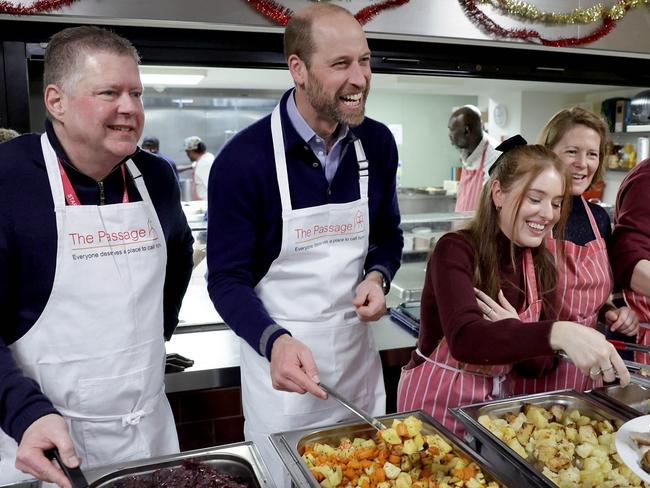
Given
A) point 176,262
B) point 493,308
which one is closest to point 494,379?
point 493,308

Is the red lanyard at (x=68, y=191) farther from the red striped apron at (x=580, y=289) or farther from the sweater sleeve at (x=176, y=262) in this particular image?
the red striped apron at (x=580, y=289)

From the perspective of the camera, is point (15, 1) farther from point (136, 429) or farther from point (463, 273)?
point (463, 273)

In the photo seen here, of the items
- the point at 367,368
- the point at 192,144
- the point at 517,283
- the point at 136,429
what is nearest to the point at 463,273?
the point at 517,283

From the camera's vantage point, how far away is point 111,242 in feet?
4.07

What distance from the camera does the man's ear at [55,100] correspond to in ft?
3.70

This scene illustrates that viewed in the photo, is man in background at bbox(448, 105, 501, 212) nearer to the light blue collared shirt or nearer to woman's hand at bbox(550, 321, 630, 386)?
the light blue collared shirt

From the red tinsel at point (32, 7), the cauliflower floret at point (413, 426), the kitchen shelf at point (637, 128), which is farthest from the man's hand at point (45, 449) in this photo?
the kitchen shelf at point (637, 128)

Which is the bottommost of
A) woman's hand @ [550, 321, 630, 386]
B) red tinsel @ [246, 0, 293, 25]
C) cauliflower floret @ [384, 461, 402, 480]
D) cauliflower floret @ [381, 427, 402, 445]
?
cauliflower floret @ [384, 461, 402, 480]

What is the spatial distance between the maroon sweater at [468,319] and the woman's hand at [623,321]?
1.04 feet

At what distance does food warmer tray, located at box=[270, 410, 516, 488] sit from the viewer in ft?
3.12

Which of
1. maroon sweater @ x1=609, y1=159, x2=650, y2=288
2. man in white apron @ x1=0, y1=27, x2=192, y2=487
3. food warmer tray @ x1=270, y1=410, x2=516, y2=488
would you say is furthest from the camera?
maroon sweater @ x1=609, y1=159, x2=650, y2=288

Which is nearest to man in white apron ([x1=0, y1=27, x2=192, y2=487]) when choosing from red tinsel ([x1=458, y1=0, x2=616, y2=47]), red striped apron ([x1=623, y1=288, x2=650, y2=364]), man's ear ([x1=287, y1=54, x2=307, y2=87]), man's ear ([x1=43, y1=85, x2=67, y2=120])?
man's ear ([x1=43, y1=85, x2=67, y2=120])

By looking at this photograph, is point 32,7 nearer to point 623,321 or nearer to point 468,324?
point 468,324

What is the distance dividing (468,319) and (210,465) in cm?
60
